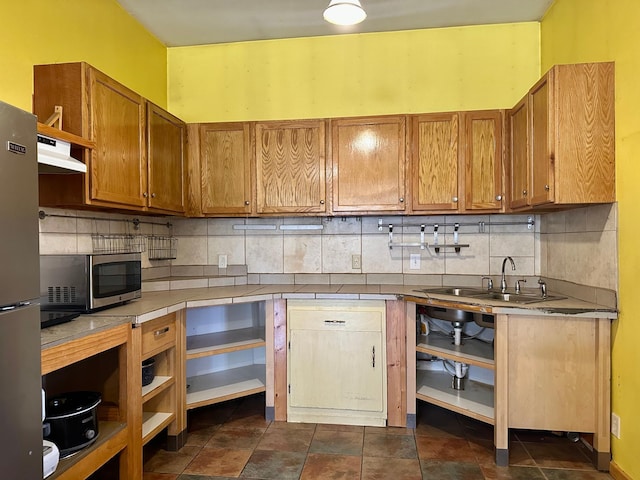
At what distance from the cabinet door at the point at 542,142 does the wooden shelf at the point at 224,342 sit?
1.88m

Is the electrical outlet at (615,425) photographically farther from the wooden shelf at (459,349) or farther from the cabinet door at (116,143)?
the cabinet door at (116,143)

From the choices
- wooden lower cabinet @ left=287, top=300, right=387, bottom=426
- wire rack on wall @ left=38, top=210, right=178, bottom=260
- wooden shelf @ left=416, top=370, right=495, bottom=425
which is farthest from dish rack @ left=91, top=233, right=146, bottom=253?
wooden shelf @ left=416, top=370, right=495, bottom=425

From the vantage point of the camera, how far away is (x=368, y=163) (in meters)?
2.89

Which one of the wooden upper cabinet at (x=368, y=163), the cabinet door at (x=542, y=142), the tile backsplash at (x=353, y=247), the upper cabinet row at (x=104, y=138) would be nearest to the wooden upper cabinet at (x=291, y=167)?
the wooden upper cabinet at (x=368, y=163)

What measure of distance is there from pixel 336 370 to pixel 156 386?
1.08m

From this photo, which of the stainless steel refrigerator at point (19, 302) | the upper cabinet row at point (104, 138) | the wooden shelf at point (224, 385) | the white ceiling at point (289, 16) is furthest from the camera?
the white ceiling at point (289, 16)

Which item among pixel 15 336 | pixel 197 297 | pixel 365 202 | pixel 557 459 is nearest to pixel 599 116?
pixel 365 202

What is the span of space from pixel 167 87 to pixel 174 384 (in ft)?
7.69

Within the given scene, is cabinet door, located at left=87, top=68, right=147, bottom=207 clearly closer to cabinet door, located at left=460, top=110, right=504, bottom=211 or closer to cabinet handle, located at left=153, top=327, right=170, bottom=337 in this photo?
cabinet handle, located at left=153, top=327, right=170, bottom=337

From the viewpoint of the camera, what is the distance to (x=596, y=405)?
210 centimetres

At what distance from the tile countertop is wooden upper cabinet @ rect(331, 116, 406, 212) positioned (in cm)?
59

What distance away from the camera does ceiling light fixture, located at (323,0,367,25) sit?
219 cm

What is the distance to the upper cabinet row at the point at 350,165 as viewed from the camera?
2.79 m

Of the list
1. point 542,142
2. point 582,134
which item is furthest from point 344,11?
point 582,134
